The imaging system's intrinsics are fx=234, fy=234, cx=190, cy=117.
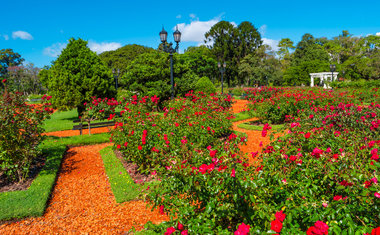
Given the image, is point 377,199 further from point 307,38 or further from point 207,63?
point 307,38

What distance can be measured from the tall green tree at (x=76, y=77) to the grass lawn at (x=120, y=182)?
24.0 ft

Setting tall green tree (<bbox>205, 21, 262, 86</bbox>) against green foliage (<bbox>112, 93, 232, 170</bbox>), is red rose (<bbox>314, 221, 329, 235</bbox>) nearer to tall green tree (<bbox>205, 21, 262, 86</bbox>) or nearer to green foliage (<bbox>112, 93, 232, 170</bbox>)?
green foliage (<bbox>112, 93, 232, 170</bbox>)

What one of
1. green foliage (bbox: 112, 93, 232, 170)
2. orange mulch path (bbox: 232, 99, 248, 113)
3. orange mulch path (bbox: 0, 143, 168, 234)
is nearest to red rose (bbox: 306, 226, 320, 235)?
orange mulch path (bbox: 0, 143, 168, 234)

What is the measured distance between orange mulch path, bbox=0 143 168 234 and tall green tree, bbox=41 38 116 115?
839cm

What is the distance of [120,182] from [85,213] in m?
1.16

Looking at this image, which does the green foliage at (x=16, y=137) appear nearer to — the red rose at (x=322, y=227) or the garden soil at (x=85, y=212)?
the garden soil at (x=85, y=212)

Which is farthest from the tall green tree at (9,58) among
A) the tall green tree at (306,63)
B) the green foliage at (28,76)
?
the tall green tree at (306,63)

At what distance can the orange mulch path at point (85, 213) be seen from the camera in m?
3.68

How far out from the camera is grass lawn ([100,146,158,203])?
4545 millimetres

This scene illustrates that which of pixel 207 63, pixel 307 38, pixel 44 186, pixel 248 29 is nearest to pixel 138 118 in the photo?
pixel 44 186

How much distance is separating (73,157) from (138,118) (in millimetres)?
2690

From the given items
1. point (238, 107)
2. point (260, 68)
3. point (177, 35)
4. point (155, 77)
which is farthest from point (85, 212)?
point (260, 68)

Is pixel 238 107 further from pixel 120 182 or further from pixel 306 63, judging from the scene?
pixel 306 63

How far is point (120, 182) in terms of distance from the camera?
521 centimetres
